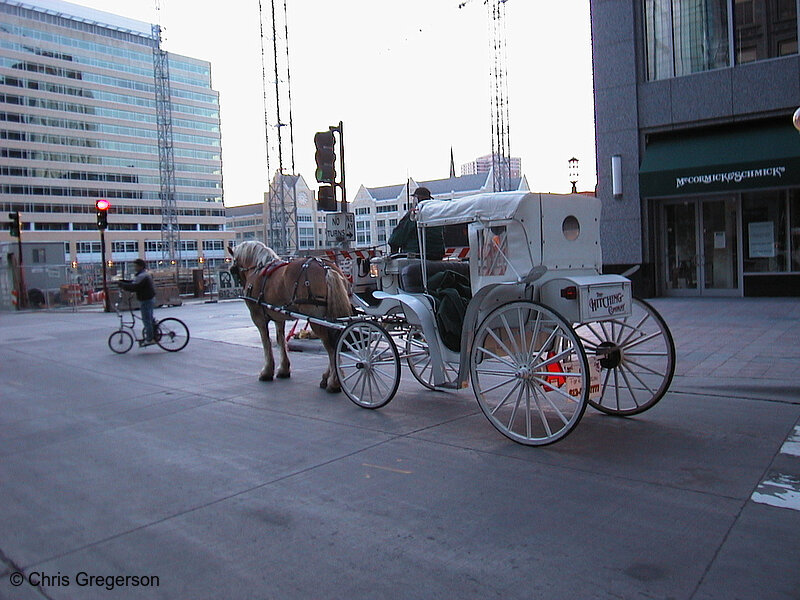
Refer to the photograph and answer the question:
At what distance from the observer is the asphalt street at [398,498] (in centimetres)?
378

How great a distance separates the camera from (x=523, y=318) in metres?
6.00

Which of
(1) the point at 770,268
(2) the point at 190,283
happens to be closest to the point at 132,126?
(2) the point at 190,283

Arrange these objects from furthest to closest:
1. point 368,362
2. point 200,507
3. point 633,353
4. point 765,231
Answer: point 765,231, point 368,362, point 633,353, point 200,507

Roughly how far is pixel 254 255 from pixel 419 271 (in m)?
3.99

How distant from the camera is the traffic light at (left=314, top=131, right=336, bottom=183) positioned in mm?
13047

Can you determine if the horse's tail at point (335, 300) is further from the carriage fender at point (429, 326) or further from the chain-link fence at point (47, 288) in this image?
the chain-link fence at point (47, 288)

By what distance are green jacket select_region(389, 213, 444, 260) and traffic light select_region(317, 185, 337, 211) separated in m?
5.10

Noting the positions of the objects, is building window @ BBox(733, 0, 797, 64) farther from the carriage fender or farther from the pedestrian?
the pedestrian

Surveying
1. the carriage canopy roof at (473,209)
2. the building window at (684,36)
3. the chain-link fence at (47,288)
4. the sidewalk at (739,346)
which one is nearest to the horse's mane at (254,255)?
the carriage canopy roof at (473,209)

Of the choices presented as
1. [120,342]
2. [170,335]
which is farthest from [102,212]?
[170,335]

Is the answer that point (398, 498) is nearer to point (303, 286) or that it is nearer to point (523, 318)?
point (523, 318)

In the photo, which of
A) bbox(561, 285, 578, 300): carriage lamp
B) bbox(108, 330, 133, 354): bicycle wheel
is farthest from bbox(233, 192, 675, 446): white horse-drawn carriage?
bbox(108, 330, 133, 354): bicycle wheel

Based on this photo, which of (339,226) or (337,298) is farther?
(339,226)

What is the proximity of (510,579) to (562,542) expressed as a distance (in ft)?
1.90
